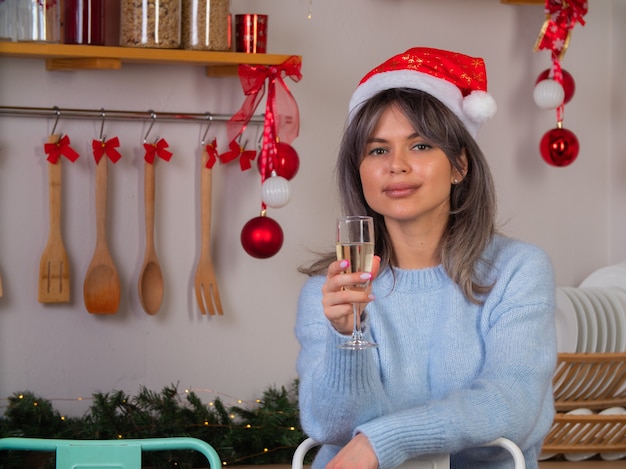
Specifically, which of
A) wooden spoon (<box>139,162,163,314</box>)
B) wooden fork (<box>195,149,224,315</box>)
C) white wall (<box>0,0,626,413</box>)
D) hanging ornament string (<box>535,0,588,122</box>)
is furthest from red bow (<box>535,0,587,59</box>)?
wooden spoon (<box>139,162,163,314</box>)

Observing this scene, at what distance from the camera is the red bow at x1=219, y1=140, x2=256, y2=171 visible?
226cm

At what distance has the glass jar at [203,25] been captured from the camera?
2107mm

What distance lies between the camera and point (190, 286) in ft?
7.64

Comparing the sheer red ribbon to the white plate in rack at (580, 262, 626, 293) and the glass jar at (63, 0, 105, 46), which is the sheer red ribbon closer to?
the glass jar at (63, 0, 105, 46)

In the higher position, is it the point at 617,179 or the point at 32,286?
the point at 617,179

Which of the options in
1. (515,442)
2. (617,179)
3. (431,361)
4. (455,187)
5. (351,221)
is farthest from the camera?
(617,179)

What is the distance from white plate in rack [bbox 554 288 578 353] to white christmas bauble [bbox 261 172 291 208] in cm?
70

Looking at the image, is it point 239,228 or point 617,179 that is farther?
point 617,179

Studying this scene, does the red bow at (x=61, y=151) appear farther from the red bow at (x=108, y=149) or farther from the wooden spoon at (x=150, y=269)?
the wooden spoon at (x=150, y=269)

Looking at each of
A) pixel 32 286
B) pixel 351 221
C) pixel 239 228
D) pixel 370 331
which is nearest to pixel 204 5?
pixel 239 228

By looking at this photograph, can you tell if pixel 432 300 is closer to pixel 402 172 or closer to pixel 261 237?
pixel 402 172

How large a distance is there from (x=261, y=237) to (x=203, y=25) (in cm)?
48

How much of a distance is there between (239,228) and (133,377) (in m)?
0.43

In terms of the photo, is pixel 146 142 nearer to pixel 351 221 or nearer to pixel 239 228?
pixel 239 228
